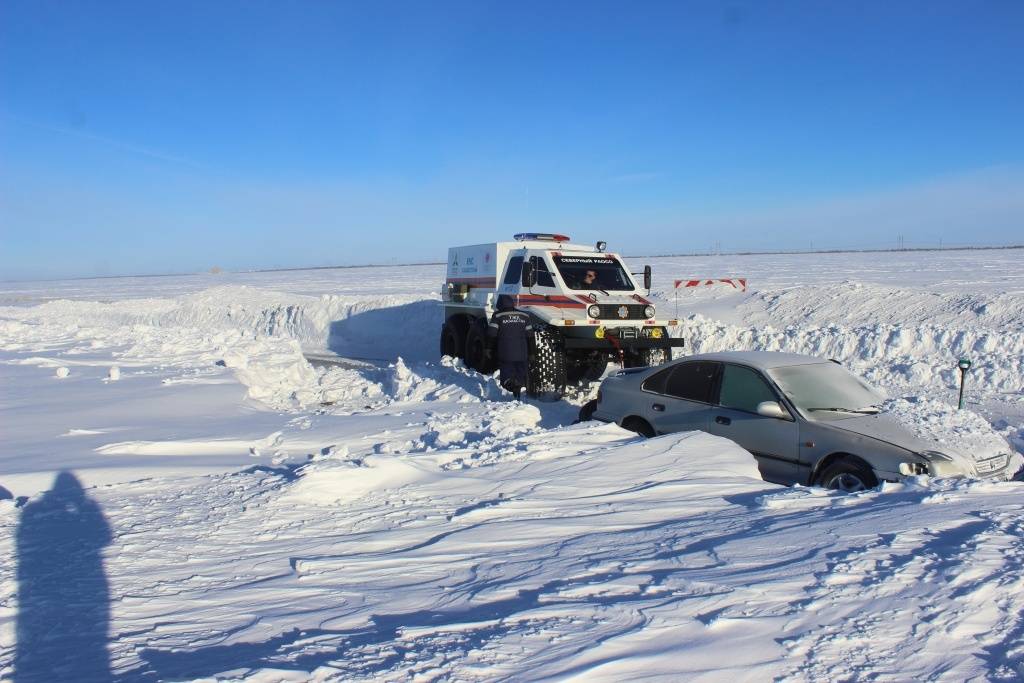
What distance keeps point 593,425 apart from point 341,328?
54.8 feet

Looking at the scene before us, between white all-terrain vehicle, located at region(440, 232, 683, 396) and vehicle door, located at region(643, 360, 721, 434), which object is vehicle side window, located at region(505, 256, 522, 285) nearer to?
white all-terrain vehicle, located at region(440, 232, 683, 396)

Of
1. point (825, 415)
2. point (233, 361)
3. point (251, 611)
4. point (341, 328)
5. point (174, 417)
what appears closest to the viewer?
→ point (251, 611)

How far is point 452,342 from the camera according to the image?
14.3 m

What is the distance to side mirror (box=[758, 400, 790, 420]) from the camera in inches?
251

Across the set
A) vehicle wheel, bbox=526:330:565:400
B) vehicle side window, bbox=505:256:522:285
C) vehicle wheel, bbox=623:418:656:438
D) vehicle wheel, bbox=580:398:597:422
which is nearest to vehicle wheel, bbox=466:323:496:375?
vehicle side window, bbox=505:256:522:285

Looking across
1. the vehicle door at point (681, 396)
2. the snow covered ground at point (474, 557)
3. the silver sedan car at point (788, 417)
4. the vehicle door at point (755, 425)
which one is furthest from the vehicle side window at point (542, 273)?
the vehicle door at point (755, 425)

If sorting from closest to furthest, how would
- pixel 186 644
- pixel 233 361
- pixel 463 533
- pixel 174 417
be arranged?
pixel 186 644
pixel 463 533
pixel 174 417
pixel 233 361

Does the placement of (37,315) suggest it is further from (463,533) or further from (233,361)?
(463,533)

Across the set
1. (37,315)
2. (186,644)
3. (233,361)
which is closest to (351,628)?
(186,644)

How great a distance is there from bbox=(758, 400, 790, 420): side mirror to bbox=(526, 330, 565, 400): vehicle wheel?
15.5 feet

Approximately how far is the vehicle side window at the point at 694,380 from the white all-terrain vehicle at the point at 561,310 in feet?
11.7

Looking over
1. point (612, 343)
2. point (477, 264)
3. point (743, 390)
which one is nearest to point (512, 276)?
point (477, 264)

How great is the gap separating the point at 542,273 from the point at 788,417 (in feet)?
20.9

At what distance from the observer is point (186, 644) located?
314 cm
